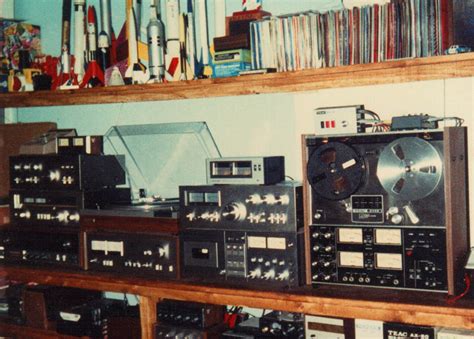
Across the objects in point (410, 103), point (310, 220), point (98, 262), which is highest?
point (410, 103)

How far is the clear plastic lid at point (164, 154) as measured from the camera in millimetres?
2930

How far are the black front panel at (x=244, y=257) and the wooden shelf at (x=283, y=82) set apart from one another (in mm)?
629

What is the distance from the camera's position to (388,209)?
2.15 metres

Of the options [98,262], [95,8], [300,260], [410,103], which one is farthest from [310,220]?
[95,8]

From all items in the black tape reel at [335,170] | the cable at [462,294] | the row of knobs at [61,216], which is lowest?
the cable at [462,294]

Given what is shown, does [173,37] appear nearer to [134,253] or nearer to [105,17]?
[105,17]

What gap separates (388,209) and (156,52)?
1370 millimetres

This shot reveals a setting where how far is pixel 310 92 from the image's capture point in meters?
2.74

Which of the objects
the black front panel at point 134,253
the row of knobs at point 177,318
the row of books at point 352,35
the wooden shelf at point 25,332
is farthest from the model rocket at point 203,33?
the wooden shelf at point 25,332

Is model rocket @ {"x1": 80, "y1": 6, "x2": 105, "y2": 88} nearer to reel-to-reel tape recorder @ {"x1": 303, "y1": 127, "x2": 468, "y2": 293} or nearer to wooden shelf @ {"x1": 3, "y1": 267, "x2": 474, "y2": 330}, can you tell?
wooden shelf @ {"x1": 3, "y1": 267, "x2": 474, "y2": 330}

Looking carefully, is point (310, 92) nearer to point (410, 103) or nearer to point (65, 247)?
point (410, 103)

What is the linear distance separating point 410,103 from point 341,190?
60 centimetres

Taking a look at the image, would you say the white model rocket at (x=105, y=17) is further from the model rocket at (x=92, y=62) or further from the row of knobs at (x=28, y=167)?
the row of knobs at (x=28, y=167)

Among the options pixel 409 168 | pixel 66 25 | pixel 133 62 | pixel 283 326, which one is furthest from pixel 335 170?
pixel 66 25
